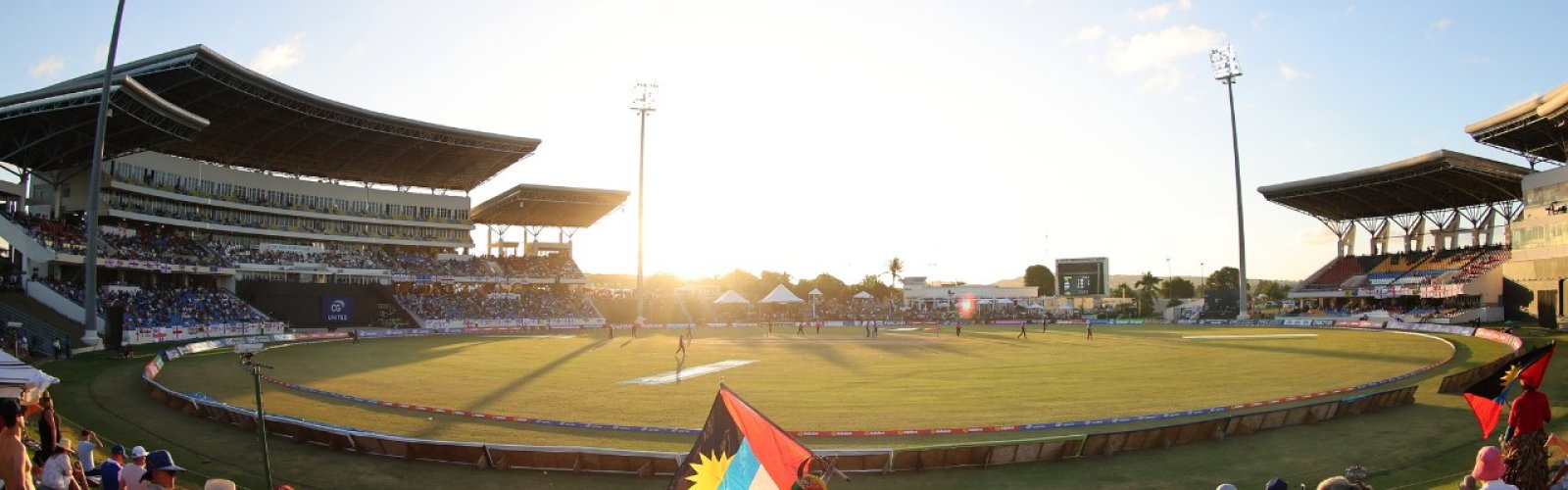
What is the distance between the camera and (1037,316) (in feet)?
312

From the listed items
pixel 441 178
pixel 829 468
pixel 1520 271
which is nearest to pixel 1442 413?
pixel 829 468

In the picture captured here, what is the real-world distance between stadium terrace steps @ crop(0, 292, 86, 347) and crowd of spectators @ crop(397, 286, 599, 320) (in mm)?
27900

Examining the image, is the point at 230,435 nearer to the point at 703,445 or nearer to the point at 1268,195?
the point at 703,445

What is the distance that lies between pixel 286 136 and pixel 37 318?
28.9 metres

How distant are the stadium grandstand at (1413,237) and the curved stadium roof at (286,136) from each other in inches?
2953

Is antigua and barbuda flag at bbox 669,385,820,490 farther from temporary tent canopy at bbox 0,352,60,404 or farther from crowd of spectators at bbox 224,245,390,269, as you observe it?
crowd of spectators at bbox 224,245,390,269

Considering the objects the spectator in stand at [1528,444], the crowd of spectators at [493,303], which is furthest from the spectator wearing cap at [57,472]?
the crowd of spectators at [493,303]

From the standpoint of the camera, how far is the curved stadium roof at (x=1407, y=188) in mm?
68500

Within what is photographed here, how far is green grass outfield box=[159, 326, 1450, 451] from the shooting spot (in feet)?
67.7

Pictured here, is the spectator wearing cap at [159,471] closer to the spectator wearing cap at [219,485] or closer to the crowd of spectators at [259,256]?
the spectator wearing cap at [219,485]

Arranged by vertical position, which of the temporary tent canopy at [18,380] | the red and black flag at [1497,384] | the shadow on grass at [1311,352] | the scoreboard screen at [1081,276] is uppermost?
the scoreboard screen at [1081,276]

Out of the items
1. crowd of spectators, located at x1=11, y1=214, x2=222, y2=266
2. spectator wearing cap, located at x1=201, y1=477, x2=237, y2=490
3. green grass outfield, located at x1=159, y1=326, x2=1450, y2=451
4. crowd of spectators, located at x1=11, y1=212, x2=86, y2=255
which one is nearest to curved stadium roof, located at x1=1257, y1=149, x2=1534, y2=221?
green grass outfield, located at x1=159, y1=326, x2=1450, y2=451

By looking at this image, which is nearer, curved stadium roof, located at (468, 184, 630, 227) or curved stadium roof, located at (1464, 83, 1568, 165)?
curved stadium roof, located at (1464, 83, 1568, 165)

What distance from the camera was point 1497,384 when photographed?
11.3 metres
